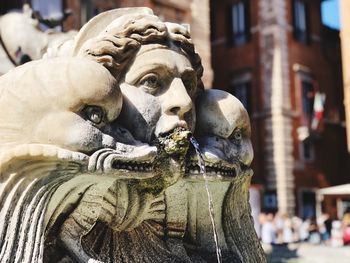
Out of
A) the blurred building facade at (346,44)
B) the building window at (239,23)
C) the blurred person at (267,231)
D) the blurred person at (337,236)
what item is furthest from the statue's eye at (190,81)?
the building window at (239,23)

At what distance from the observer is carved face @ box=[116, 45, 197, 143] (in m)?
2.12

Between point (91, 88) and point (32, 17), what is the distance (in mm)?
2397

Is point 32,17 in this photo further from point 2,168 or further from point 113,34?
point 2,168

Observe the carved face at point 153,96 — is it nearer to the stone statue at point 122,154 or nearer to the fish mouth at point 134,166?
the stone statue at point 122,154

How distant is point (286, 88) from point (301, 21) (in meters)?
3.19

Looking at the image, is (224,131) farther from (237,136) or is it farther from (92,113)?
(92,113)

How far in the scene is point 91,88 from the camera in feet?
6.29

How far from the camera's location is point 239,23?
2422cm

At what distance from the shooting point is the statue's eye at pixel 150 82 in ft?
7.05

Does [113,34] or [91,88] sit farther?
[113,34]

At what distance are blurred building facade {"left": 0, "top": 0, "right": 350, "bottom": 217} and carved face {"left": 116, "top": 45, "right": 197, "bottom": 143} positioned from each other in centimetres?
1802

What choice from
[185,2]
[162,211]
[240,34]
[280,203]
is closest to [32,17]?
[162,211]

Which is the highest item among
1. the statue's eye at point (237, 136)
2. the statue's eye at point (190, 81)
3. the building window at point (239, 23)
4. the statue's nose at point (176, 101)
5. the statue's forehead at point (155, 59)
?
the building window at point (239, 23)

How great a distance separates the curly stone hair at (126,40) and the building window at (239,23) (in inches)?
854
